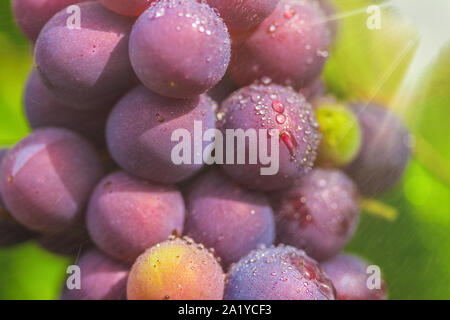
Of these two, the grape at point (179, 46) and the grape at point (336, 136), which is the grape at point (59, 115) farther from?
the grape at point (336, 136)

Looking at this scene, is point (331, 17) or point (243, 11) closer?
point (243, 11)

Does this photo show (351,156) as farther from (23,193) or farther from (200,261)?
(23,193)

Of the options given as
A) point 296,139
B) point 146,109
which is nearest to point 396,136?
point 296,139

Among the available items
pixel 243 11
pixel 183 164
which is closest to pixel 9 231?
pixel 183 164

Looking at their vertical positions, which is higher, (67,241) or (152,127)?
(152,127)

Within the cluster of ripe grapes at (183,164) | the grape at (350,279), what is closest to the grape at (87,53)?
the cluster of ripe grapes at (183,164)

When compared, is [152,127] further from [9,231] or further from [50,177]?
[9,231]
